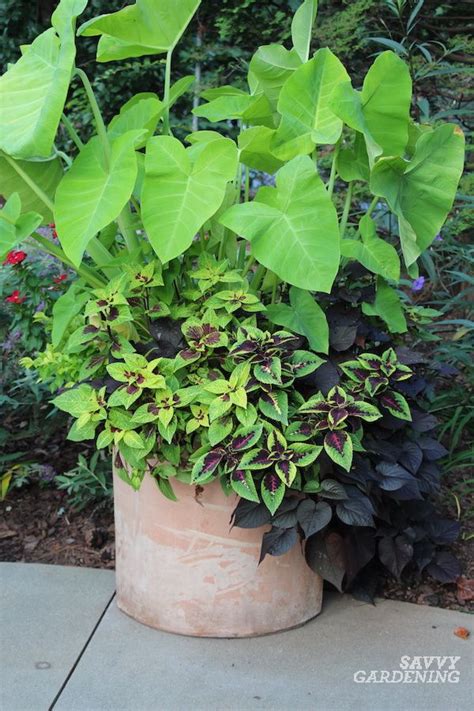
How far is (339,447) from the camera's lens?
1800 mm

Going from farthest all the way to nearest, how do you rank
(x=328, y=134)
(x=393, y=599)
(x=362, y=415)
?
1. (x=393, y=599)
2. (x=328, y=134)
3. (x=362, y=415)

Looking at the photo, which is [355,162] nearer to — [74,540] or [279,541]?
[279,541]

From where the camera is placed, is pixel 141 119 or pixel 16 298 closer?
pixel 141 119


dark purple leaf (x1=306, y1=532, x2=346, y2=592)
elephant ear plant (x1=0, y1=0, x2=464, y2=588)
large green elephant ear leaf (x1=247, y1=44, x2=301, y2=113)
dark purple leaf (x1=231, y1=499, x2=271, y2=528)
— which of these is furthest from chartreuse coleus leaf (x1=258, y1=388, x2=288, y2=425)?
large green elephant ear leaf (x1=247, y1=44, x2=301, y2=113)

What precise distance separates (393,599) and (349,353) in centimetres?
72

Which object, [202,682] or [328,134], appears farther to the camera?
[328,134]

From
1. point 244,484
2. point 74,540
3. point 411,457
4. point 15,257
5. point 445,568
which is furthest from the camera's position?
point 74,540

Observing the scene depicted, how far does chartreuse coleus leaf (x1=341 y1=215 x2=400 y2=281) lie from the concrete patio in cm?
92

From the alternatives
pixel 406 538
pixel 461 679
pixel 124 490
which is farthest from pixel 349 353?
pixel 461 679

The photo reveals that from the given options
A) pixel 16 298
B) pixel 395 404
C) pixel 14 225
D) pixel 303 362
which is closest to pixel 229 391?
pixel 303 362

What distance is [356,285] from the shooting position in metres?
2.27

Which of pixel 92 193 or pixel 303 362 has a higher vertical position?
pixel 92 193

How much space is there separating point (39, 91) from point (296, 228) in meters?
0.69

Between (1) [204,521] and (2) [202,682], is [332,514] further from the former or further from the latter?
(2) [202,682]
